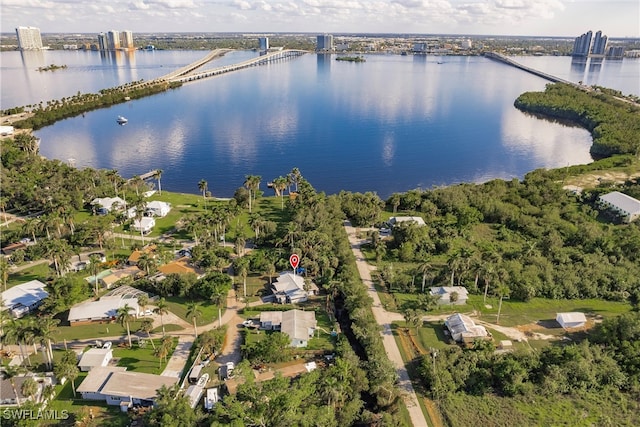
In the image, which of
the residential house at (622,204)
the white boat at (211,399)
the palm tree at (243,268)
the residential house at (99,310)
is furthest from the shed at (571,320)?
the residential house at (99,310)

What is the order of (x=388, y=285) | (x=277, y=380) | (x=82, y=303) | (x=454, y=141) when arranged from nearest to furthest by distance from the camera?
(x=277, y=380)
(x=82, y=303)
(x=388, y=285)
(x=454, y=141)

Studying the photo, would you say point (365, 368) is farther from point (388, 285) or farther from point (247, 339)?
point (388, 285)

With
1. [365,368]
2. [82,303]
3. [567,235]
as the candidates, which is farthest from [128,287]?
[567,235]

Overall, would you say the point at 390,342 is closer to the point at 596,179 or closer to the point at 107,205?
the point at 107,205

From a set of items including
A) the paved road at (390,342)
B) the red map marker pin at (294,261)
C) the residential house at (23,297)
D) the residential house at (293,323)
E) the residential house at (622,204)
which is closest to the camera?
the paved road at (390,342)

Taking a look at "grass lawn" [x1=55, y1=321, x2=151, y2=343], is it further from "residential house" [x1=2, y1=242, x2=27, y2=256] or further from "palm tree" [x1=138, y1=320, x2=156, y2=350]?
"residential house" [x1=2, y1=242, x2=27, y2=256]

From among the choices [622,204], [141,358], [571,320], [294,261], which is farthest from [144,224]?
[622,204]

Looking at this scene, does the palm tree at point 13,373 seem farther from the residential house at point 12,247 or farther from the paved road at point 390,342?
the residential house at point 12,247

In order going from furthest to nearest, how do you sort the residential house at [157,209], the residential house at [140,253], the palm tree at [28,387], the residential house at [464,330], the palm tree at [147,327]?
the residential house at [157,209], the residential house at [140,253], the residential house at [464,330], the palm tree at [147,327], the palm tree at [28,387]
